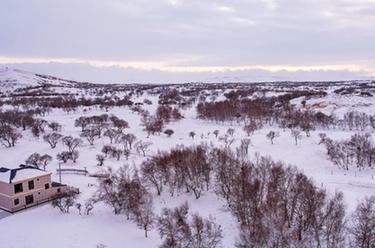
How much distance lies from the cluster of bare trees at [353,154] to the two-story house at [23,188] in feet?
135

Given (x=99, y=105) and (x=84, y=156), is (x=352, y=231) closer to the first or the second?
(x=84, y=156)

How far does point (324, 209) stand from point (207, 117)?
7967cm

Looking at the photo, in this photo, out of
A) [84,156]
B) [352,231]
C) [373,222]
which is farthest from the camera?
[84,156]

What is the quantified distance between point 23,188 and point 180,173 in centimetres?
1723

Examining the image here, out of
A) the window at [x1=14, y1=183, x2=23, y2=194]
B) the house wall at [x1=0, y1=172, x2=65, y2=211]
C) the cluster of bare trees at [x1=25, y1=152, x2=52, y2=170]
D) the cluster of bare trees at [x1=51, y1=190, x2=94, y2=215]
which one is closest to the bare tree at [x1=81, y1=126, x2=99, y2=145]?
the cluster of bare trees at [x1=25, y1=152, x2=52, y2=170]

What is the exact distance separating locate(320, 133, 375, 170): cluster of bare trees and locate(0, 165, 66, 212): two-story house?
41.1 m

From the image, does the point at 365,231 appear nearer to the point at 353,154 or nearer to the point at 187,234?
the point at 187,234

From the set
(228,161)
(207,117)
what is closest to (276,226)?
(228,161)

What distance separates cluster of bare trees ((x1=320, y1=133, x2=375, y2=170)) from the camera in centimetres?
5838

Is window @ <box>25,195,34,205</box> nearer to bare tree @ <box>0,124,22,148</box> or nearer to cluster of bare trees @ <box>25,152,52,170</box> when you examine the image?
cluster of bare trees @ <box>25,152,52,170</box>

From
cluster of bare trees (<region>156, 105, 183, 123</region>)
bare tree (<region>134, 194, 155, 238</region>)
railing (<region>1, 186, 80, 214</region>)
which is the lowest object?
railing (<region>1, 186, 80, 214</region>)

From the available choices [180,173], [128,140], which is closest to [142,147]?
[128,140]

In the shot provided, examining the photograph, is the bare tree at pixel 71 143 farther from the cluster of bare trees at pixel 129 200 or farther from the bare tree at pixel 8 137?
the cluster of bare trees at pixel 129 200

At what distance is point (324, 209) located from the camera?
31312mm
